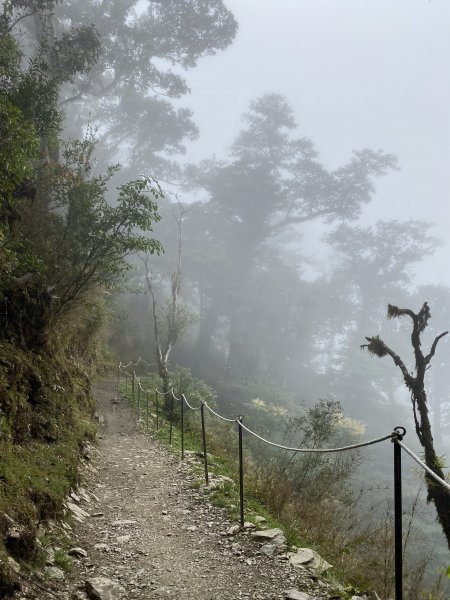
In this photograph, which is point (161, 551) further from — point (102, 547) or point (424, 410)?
point (424, 410)

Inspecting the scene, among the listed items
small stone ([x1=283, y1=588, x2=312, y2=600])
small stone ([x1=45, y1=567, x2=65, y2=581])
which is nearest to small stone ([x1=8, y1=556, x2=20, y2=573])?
small stone ([x1=45, y1=567, x2=65, y2=581])

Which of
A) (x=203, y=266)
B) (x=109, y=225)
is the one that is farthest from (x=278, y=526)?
(x=203, y=266)

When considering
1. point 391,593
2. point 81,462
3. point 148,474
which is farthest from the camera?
point 148,474

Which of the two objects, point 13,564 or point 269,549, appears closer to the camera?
point 13,564

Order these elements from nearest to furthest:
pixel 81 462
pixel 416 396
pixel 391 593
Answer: pixel 391 593 < pixel 81 462 < pixel 416 396

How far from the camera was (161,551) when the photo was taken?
4.81 metres

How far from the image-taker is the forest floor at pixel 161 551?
3.92 metres

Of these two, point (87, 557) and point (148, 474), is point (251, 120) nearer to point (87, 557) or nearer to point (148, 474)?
point (148, 474)

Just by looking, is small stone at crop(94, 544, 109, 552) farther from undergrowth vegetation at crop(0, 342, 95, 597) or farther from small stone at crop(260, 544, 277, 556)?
small stone at crop(260, 544, 277, 556)

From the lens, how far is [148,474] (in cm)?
783

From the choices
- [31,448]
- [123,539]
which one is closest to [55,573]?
[123,539]

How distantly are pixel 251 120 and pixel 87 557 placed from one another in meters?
40.3

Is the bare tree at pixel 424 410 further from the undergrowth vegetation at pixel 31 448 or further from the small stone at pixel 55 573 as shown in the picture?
the undergrowth vegetation at pixel 31 448

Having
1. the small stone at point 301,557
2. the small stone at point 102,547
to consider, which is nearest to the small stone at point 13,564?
the small stone at point 102,547
